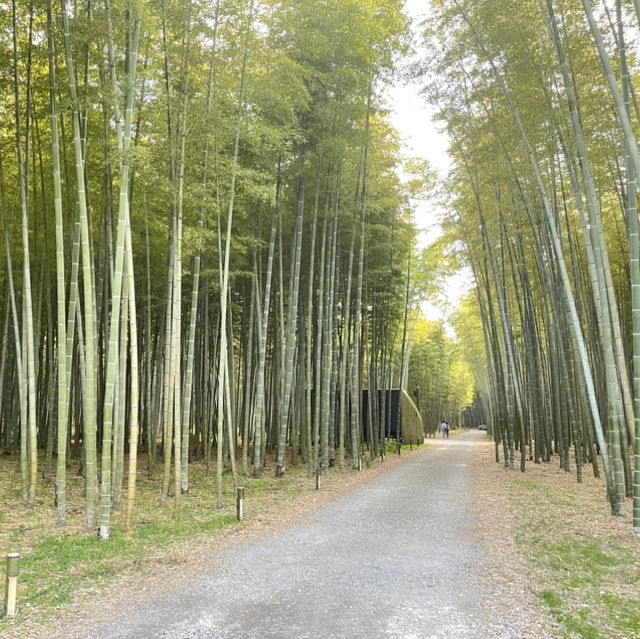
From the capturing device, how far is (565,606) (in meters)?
2.64

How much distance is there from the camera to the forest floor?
2.45 m

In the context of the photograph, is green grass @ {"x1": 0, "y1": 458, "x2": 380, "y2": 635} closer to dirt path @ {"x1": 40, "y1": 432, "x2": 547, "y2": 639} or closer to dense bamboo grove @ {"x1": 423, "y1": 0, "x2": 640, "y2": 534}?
dirt path @ {"x1": 40, "y1": 432, "x2": 547, "y2": 639}

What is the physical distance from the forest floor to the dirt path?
0.05 ft

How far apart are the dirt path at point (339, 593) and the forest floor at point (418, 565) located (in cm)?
1

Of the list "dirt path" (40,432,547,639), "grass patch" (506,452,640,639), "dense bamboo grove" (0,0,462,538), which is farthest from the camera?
"dense bamboo grove" (0,0,462,538)

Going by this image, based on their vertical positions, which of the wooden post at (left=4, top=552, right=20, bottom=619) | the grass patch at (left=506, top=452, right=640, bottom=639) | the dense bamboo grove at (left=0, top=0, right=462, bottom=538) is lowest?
the grass patch at (left=506, top=452, right=640, bottom=639)

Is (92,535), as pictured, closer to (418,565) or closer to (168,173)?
(418,565)

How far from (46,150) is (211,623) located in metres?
5.89

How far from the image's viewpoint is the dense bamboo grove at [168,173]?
4164 millimetres

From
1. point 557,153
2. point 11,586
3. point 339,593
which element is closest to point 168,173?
point 11,586

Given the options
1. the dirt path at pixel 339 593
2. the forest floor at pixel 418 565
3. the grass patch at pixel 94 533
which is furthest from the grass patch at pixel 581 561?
the grass patch at pixel 94 533

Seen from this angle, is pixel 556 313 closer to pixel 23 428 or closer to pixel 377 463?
pixel 377 463

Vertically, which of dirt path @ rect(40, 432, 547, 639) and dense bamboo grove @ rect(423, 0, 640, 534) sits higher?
dense bamboo grove @ rect(423, 0, 640, 534)

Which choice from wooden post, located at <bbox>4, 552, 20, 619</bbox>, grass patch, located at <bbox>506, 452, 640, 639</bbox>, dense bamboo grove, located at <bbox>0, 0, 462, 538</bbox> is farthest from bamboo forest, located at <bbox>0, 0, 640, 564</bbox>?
wooden post, located at <bbox>4, 552, 20, 619</bbox>
